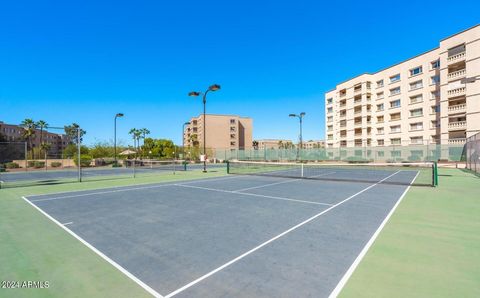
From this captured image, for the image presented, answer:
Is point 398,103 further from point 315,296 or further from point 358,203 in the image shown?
point 315,296

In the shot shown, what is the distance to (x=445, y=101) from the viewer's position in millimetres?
37438

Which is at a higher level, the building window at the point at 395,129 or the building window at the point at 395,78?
the building window at the point at 395,78

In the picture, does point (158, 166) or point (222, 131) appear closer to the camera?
point (158, 166)

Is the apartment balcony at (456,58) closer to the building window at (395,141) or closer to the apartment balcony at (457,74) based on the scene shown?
the apartment balcony at (457,74)

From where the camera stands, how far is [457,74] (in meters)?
35.9

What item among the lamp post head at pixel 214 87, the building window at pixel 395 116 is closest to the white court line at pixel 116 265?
the lamp post head at pixel 214 87

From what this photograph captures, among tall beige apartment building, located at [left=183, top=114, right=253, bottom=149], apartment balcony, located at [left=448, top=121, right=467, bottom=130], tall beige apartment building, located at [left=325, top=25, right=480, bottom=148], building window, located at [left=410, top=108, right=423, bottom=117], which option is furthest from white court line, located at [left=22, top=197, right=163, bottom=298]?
tall beige apartment building, located at [left=183, top=114, right=253, bottom=149]

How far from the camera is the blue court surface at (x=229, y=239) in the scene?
363 cm

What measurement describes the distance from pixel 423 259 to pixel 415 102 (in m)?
50.7

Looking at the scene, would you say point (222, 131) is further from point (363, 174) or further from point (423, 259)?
point (423, 259)

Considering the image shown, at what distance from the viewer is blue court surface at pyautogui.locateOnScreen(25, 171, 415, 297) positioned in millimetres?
3631

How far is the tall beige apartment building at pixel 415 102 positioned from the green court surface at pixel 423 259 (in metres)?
27.7

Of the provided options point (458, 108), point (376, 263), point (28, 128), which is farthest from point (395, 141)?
point (28, 128)

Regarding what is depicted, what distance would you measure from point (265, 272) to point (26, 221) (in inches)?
310
